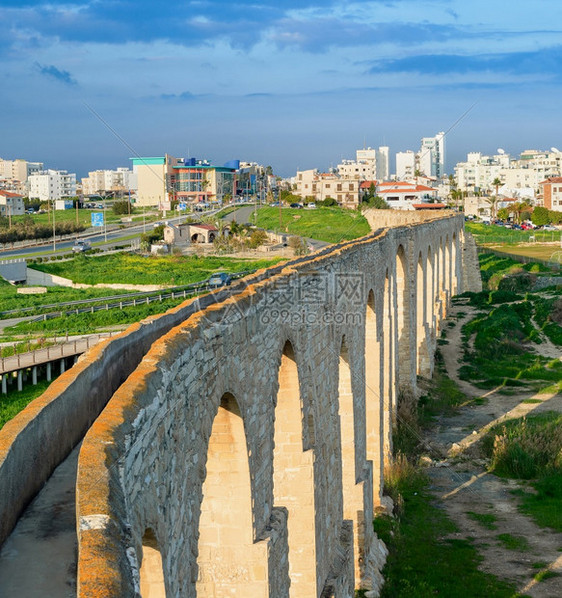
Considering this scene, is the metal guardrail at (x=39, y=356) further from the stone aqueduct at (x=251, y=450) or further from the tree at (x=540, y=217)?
the tree at (x=540, y=217)

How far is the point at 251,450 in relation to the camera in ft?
25.0

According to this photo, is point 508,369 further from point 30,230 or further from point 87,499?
point 30,230

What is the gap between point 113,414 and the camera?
476cm

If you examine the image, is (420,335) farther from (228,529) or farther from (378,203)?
(378,203)

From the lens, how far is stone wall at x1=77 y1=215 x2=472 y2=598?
4488mm

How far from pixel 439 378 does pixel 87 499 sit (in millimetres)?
23297

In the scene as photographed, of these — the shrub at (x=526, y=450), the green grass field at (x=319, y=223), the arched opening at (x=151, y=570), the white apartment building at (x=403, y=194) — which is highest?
the white apartment building at (x=403, y=194)

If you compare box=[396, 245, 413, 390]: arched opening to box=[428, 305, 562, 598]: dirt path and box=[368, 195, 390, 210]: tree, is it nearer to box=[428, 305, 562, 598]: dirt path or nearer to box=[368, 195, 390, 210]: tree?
box=[428, 305, 562, 598]: dirt path

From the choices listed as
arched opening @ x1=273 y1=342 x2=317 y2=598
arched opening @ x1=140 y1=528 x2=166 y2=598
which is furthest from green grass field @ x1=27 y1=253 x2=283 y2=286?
arched opening @ x1=140 y1=528 x2=166 y2=598

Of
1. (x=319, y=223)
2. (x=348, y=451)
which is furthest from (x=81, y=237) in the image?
(x=348, y=451)

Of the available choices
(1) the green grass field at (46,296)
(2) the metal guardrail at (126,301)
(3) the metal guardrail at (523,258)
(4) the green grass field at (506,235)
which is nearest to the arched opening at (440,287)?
(2) the metal guardrail at (126,301)

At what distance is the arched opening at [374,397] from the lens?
51.6 ft

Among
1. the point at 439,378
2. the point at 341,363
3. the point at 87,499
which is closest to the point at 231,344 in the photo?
the point at 87,499

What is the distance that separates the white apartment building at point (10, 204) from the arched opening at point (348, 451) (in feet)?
268
